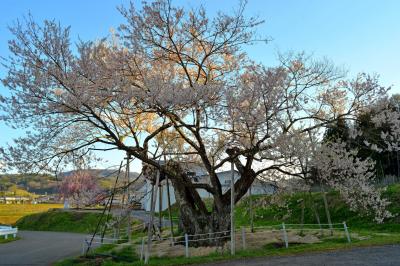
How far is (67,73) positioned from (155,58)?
11.2 feet

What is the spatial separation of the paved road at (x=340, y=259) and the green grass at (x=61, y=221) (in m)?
25.6

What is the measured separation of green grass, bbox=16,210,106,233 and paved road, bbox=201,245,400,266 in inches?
1007

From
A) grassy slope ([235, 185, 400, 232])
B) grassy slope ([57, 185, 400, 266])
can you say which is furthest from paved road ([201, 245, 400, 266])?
grassy slope ([235, 185, 400, 232])

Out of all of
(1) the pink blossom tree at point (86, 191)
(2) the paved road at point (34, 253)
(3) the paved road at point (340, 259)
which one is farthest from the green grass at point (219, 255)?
(2) the paved road at point (34, 253)

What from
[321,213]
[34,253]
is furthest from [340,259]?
[321,213]

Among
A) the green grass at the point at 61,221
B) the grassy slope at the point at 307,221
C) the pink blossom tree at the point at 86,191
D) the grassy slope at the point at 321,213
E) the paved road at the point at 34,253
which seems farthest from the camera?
the green grass at the point at 61,221

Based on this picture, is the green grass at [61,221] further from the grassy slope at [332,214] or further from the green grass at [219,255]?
the green grass at [219,255]

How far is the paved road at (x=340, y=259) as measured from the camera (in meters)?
9.69

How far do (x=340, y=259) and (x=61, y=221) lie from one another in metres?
33.6

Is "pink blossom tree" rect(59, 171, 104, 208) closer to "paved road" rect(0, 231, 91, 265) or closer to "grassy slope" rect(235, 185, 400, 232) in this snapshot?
"paved road" rect(0, 231, 91, 265)

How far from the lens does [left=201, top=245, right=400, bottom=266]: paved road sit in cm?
969

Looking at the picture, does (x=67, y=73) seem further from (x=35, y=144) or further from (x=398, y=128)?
(x=398, y=128)

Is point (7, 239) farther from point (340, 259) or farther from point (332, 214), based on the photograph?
point (340, 259)

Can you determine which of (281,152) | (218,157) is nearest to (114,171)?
(218,157)
